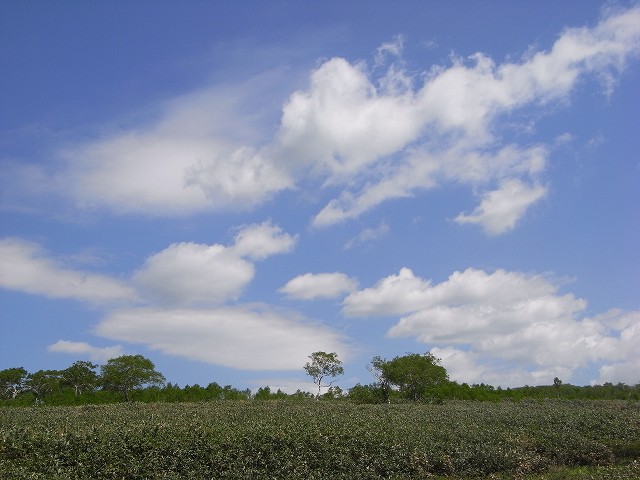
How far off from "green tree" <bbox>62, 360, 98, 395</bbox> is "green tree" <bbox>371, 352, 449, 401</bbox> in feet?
151

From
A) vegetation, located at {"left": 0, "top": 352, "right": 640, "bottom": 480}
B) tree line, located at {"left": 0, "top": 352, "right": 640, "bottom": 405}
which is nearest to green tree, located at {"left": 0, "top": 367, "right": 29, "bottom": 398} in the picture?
tree line, located at {"left": 0, "top": 352, "right": 640, "bottom": 405}

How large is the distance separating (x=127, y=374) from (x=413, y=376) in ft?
132

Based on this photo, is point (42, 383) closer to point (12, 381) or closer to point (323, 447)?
point (12, 381)

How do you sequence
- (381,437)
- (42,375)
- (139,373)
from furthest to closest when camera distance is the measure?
(42,375) → (139,373) → (381,437)

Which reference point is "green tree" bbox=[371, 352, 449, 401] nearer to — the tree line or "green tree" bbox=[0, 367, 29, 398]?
the tree line

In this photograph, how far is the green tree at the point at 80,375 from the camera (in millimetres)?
83625

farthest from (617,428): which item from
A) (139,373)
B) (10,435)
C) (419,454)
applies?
(139,373)

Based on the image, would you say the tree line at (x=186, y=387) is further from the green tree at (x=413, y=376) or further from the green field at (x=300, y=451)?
the green field at (x=300, y=451)

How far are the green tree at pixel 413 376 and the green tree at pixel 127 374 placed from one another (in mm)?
33697

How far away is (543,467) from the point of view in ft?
90.3

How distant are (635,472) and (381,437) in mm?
11391

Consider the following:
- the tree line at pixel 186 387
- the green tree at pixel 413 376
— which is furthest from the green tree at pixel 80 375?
the green tree at pixel 413 376

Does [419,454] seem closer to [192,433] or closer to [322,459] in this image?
[322,459]

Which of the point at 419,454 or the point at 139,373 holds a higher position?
the point at 139,373
